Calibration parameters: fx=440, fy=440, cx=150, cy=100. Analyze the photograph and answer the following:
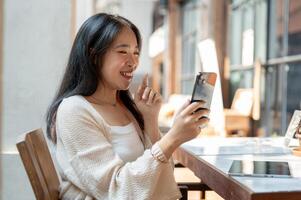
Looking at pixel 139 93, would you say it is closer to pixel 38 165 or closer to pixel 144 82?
pixel 144 82

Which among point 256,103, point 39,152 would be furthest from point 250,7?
point 39,152

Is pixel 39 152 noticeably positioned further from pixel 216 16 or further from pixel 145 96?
pixel 216 16

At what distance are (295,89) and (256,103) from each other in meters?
0.73

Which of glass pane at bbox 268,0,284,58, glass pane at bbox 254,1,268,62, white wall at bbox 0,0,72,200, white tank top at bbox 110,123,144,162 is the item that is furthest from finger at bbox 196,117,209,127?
glass pane at bbox 254,1,268,62

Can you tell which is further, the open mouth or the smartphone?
the open mouth

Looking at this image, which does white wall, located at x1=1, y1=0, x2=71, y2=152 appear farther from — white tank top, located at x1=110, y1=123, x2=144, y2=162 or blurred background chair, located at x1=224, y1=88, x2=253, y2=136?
blurred background chair, located at x1=224, y1=88, x2=253, y2=136

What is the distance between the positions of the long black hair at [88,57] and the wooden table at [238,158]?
0.47 meters

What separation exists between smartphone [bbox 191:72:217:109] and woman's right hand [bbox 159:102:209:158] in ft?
0.07

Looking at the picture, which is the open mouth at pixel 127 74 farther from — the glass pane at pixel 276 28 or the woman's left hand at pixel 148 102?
the glass pane at pixel 276 28

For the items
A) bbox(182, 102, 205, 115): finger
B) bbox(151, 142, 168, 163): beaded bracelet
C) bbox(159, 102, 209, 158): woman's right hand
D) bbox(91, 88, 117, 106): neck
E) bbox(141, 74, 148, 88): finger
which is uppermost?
bbox(141, 74, 148, 88): finger

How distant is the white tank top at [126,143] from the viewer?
1.31 metres

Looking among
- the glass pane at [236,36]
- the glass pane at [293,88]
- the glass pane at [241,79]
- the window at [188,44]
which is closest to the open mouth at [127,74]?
the glass pane at [293,88]

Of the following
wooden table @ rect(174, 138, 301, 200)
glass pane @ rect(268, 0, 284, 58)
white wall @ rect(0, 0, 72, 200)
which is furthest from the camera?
glass pane @ rect(268, 0, 284, 58)

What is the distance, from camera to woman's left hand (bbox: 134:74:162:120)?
1.52 metres
